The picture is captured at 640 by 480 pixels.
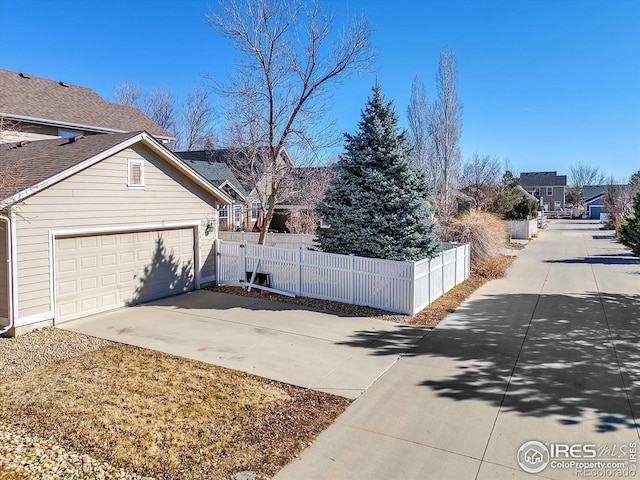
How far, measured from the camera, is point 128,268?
11.0 metres

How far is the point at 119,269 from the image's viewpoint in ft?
35.1

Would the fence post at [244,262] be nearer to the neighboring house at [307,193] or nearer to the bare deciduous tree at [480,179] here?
the neighboring house at [307,193]

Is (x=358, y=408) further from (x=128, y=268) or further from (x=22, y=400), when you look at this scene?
(x=128, y=268)

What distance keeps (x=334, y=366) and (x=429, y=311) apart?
174 inches

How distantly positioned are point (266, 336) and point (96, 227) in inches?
186

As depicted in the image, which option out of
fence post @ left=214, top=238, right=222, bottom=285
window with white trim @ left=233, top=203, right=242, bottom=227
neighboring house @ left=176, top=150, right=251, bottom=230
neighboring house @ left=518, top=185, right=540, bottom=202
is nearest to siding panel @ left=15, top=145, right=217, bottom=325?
fence post @ left=214, top=238, right=222, bottom=285

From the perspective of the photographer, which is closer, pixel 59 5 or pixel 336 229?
pixel 336 229

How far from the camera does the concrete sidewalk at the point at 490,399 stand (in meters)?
4.54

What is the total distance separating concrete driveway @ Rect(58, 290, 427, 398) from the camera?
6910mm

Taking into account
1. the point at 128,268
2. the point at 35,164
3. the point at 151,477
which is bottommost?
the point at 151,477

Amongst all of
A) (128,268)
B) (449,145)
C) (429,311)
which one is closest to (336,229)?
(429,311)

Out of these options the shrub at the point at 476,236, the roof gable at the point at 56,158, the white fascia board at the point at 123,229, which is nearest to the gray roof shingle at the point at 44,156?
the roof gable at the point at 56,158

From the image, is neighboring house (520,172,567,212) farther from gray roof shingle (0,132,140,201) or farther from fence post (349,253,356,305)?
gray roof shingle (0,132,140,201)

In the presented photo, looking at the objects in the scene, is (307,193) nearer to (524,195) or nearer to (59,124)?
(59,124)
